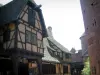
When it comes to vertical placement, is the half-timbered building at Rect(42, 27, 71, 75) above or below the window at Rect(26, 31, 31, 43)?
below

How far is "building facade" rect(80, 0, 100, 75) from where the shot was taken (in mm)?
19328

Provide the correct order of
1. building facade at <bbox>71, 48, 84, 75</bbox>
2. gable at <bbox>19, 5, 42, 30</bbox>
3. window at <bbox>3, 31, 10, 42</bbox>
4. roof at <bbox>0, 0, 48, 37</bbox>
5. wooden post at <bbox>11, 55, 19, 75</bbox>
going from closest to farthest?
1. wooden post at <bbox>11, 55, 19, 75</bbox>
2. window at <bbox>3, 31, 10, 42</bbox>
3. roof at <bbox>0, 0, 48, 37</bbox>
4. gable at <bbox>19, 5, 42, 30</bbox>
5. building facade at <bbox>71, 48, 84, 75</bbox>

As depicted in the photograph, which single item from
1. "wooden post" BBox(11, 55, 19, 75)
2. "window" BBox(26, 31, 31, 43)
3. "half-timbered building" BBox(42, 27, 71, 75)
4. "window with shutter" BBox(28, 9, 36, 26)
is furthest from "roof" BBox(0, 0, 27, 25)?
"half-timbered building" BBox(42, 27, 71, 75)

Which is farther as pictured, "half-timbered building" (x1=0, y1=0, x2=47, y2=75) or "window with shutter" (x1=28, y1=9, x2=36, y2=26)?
"window with shutter" (x1=28, y1=9, x2=36, y2=26)

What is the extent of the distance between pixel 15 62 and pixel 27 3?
6754 mm

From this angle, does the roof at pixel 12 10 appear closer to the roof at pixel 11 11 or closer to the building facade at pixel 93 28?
the roof at pixel 11 11

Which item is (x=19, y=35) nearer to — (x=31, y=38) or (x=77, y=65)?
(x=31, y=38)

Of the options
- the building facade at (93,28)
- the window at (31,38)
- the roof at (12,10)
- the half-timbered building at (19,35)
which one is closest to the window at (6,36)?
the half-timbered building at (19,35)

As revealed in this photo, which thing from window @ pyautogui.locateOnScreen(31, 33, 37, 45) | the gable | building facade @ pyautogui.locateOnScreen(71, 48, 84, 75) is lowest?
building facade @ pyautogui.locateOnScreen(71, 48, 84, 75)

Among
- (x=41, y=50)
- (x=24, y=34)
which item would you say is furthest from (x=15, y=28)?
(x=41, y=50)

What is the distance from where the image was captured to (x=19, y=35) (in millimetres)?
17281

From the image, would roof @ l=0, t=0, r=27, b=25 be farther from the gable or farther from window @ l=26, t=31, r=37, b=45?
window @ l=26, t=31, r=37, b=45

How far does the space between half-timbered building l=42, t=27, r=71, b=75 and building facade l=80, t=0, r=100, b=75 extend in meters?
6.84

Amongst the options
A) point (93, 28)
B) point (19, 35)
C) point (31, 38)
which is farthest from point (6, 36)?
point (93, 28)
